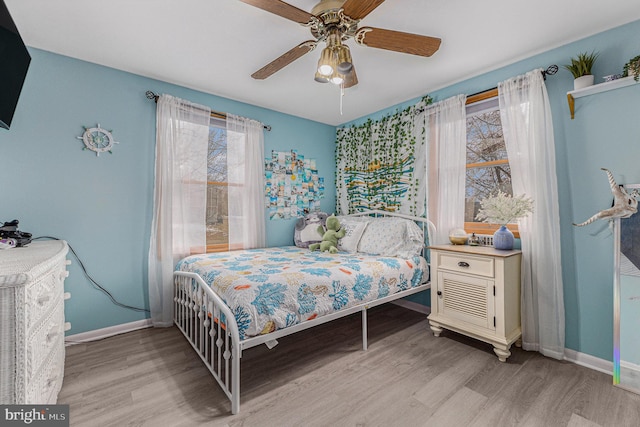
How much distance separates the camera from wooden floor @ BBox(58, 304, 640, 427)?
5.14 ft

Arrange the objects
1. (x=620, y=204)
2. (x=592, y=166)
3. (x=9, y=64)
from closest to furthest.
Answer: (x=9, y=64) < (x=620, y=204) < (x=592, y=166)

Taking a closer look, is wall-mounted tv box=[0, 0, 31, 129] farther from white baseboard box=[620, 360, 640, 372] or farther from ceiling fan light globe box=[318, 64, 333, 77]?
white baseboard box=[620, 360, 640, 372]

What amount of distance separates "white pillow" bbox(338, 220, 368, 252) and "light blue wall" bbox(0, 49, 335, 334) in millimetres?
2041

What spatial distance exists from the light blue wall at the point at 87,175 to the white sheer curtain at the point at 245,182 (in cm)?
66

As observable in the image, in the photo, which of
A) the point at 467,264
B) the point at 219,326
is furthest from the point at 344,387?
the point at 467,264

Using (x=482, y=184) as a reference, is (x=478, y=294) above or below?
below

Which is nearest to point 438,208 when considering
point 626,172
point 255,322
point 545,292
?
point 545,292

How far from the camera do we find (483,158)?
279cm

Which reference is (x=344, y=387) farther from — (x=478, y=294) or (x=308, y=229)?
(x=308, y=229)

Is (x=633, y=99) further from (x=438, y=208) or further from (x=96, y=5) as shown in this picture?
(x=96, y=5)

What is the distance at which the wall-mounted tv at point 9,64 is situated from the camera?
1.52 m

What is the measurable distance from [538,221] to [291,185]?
8.84ft

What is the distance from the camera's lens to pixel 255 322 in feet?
5.48

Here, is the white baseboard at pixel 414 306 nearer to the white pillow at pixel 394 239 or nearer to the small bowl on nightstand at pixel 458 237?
the white pillow at pixel 394 239
